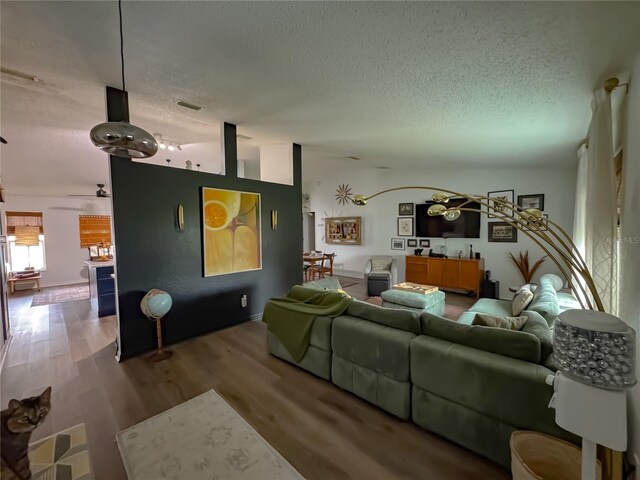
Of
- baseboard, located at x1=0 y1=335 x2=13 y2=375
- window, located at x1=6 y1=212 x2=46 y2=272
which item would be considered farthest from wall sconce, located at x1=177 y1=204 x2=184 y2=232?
window, located at x1=6 y1=212 x2=46 y2=272

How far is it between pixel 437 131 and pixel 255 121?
2.26 meters

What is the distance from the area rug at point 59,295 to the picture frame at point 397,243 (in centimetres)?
716

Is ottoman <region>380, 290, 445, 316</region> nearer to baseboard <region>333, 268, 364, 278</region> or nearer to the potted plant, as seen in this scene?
the potted plant

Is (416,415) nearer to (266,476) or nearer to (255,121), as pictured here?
(266,476)

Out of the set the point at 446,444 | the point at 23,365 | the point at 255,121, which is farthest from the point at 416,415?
the point at 23,365

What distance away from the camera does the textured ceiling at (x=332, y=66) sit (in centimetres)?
145

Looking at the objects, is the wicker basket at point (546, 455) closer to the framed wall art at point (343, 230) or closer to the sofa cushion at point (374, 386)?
the sofa cushion at point (374, 386)

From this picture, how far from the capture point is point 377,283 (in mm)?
5660

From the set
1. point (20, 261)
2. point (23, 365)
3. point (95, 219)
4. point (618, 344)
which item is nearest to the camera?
point (618, 344)

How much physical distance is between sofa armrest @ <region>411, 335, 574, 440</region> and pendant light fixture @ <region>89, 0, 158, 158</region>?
2.32 metres

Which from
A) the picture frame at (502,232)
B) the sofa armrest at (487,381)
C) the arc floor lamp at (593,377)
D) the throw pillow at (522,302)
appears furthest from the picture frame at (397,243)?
the arc floor lamp at (593,377)

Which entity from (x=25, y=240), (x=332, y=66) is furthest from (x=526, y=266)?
(x=25, y=240)

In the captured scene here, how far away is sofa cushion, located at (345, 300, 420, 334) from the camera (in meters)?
2.14

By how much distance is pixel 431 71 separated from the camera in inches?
75.8
